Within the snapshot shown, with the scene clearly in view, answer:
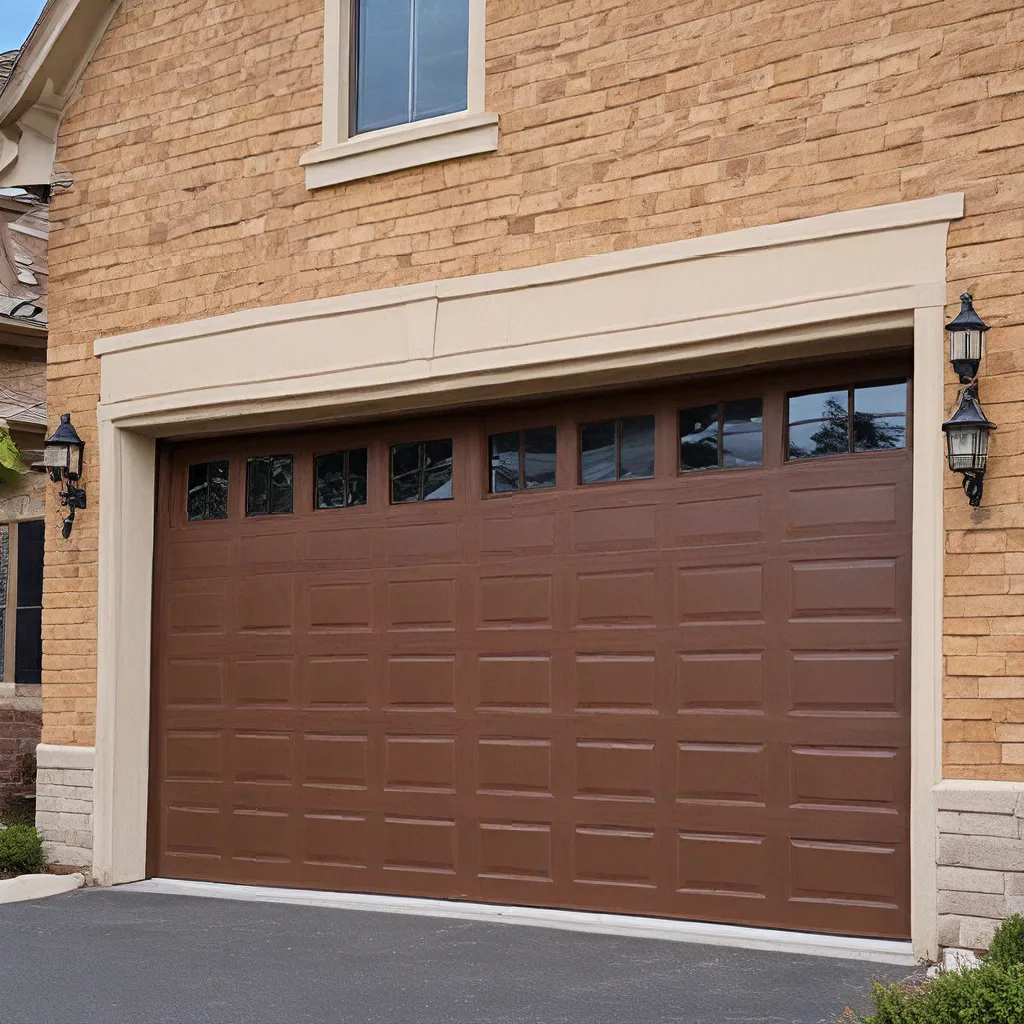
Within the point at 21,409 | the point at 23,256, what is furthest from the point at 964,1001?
the point at 23,256

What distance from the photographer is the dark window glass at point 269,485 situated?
31.7ft

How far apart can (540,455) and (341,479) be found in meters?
1.56

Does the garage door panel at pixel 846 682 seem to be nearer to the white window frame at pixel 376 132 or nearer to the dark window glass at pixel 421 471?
the dark window glass at pixel 421 471

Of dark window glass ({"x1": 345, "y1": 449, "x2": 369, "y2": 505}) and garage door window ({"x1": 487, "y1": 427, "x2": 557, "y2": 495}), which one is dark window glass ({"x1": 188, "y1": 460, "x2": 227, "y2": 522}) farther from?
garage door window ({"x1": 487, "y1": 427, "x2": 557, "y2": 495})

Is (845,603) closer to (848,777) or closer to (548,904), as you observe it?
(848,777)

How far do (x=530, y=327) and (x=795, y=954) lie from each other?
12.2ft

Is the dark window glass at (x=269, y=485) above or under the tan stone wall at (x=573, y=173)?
under

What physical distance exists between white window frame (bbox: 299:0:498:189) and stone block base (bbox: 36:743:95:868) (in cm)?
437

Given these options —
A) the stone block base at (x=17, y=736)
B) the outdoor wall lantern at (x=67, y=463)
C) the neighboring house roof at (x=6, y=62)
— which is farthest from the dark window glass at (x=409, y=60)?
the neighboring house roof at (x=6, y=62)

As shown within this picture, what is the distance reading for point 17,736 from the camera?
12148 mm

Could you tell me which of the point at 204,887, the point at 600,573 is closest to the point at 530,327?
the point at 600,573

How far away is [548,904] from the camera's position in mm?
8234

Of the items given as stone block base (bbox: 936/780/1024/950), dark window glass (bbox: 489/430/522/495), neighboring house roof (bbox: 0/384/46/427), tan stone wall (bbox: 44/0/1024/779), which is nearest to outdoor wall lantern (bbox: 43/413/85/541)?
tan stone wall (bbox: 44/0/1024/779)

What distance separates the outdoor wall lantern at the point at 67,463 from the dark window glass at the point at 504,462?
10.6 ft
